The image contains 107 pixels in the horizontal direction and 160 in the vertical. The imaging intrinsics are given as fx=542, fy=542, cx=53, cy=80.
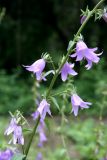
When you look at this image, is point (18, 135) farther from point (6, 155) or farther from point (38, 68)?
point (38, 68)

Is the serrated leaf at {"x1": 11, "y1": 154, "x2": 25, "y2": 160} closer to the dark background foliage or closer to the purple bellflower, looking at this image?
the purple bellflower

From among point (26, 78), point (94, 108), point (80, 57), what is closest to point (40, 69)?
point (80, 57)

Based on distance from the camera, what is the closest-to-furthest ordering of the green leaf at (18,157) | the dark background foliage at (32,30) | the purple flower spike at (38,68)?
the green leaf at (18,157)
the purple flower spike at (38,68)
the dark background foliage at (32,30)

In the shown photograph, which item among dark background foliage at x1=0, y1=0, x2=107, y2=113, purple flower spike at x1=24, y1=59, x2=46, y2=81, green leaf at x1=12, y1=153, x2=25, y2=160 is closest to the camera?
green leaf at x1=12, y1=153, x2=25, y2=160

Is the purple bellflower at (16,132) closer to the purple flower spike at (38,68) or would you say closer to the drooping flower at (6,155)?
the drooping flower at (6,155)

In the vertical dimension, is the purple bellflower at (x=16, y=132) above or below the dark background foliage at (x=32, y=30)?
above

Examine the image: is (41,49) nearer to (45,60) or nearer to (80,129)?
(80,129)

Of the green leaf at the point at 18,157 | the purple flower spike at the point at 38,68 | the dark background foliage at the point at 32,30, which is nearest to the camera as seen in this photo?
the green leaf at the point at 18,157

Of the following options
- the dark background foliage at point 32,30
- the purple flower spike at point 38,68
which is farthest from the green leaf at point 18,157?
the dark background foliage at point 32,30

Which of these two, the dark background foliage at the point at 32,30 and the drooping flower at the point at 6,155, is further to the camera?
the dark background foliage at the point at 32,30

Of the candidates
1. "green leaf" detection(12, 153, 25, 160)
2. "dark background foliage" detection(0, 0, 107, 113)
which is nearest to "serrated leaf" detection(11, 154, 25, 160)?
"green leaf" detection(12, 153, 25, 160)

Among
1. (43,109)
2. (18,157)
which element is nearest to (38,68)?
(43,109)

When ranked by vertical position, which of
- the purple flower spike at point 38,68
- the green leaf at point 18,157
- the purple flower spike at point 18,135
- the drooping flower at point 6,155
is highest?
the purple flower spike at point 38,68
